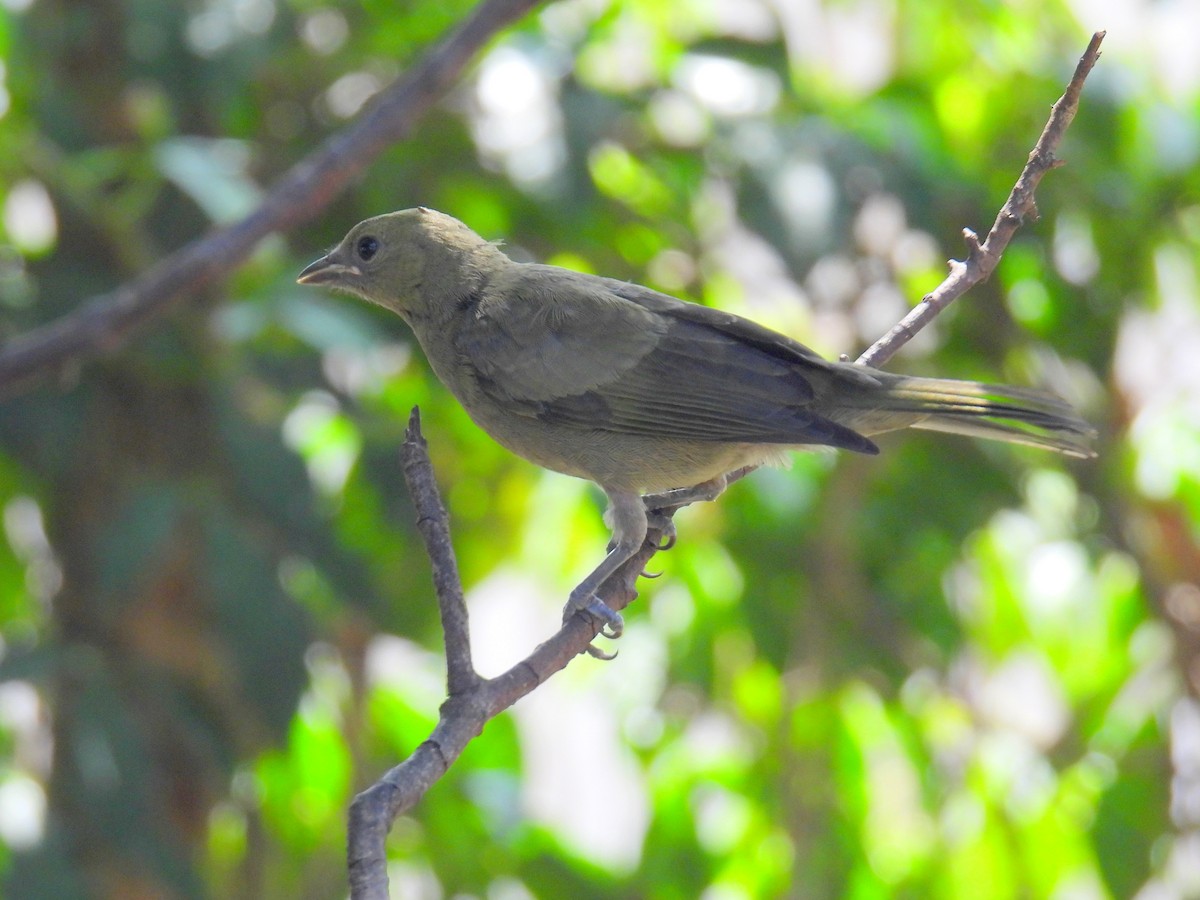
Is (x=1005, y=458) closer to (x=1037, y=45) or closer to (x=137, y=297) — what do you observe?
(x=1037, y=45)

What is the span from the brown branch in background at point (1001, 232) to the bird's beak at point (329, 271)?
1.61 metres

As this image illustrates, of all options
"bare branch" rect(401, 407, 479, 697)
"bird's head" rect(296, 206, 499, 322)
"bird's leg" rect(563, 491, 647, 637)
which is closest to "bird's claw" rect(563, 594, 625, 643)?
"bird's leg" rect(563, 491, 647, 637)

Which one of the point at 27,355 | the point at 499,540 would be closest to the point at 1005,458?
the point at 499,540

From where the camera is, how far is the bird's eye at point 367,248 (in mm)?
4074

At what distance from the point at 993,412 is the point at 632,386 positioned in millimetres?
954

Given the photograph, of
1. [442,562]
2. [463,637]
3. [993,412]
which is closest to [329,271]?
[442,562]

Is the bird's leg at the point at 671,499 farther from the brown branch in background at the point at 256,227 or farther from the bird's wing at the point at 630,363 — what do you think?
the brown branch in background at the point at 256,227

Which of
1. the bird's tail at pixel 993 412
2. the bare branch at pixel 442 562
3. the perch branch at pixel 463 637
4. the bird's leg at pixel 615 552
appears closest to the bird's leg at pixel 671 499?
the bird's leg at pixel 615 552

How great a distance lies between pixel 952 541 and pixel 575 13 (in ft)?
7.70

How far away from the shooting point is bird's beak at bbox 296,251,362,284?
4.03 meters

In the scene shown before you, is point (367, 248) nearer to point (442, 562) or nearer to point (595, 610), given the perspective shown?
point (595, 610)

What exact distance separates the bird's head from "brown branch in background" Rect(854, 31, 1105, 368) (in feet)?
4.41

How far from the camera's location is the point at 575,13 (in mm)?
4953

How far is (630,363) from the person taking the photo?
3789mm
